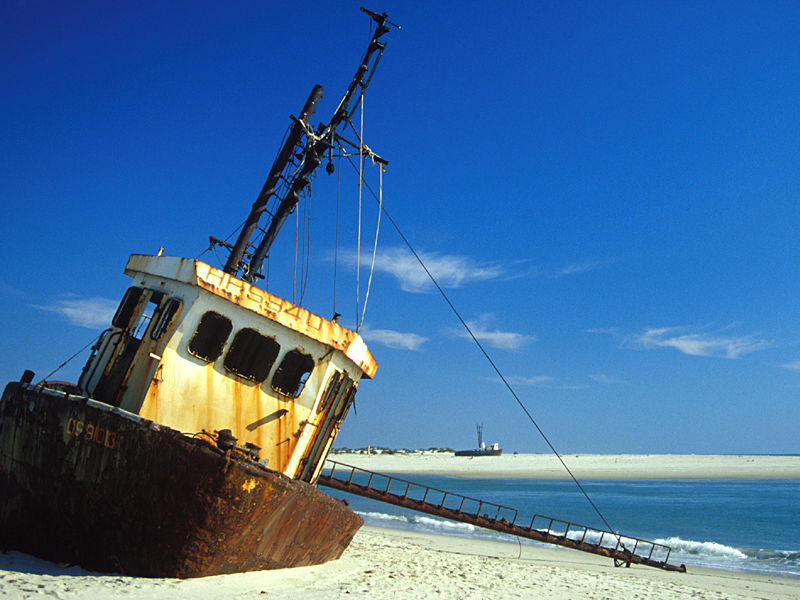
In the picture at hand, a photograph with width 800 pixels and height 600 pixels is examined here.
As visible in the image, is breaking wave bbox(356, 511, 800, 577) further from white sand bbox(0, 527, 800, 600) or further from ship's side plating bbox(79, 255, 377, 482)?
ship's side plating bbox(79, 255, 377, 482)

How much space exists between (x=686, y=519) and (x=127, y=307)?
2552cm

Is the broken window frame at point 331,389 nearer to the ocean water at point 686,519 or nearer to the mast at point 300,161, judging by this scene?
the mast at point 300,161

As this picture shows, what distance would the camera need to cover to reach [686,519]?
82.1ft

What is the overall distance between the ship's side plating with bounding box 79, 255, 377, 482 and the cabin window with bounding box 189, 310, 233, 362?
1 cm

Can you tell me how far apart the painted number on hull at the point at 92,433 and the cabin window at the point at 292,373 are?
212cm

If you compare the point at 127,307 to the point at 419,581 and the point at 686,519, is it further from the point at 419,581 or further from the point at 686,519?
the point at 686,519

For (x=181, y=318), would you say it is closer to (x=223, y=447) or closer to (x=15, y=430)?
(x=223, y=447)

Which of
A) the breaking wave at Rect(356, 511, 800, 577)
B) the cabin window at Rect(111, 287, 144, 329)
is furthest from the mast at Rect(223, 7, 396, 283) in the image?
the breaking wave at Rect(356, 511, 800, 577)

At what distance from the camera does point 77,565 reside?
6887 mm

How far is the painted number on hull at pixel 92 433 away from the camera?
21.8ft

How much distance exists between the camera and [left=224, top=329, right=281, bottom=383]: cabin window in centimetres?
769

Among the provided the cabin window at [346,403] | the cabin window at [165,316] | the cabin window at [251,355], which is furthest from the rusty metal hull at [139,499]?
the cabin window at [346,403]

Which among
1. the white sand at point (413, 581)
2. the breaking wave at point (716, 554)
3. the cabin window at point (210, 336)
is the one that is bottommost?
Answer: the white sand at point (413, 581)

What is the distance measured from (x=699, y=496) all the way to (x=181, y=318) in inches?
1527
